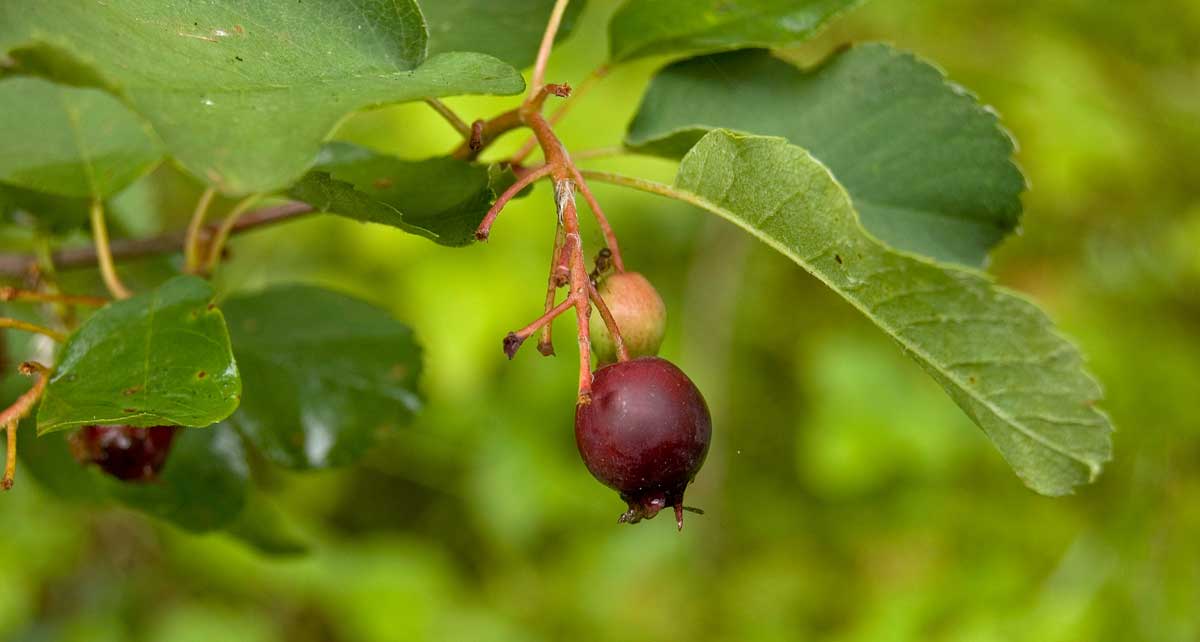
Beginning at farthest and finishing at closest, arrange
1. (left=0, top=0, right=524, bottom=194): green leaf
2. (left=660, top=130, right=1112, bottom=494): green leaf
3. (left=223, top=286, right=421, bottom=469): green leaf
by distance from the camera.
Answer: (left=223, top=286, right=421, bottom=469): green leaf < (left=660, top=130, right=1112, bottom=494): green leaf < (left=0, top=0, right=524, bottom=194): green leaf

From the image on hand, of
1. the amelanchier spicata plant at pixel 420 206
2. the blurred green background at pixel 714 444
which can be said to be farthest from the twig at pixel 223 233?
the blurred green background at pixel 714 444

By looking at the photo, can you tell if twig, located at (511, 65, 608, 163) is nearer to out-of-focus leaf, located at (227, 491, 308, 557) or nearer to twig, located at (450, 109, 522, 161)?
twig, located at (450, 109, 522, 161)

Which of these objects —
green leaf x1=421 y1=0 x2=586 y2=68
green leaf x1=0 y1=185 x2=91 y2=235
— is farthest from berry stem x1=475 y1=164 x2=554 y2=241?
green leaf x1=0 y1=185 x2=91 y2=235

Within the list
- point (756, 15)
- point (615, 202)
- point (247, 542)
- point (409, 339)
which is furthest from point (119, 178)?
point (615, 202)

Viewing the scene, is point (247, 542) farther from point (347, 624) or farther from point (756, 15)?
point (347, 624)

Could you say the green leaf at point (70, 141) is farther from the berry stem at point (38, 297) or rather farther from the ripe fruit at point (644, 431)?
the ripe fruit at point (644, 431)

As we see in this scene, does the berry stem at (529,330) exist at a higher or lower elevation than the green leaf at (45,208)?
higher
